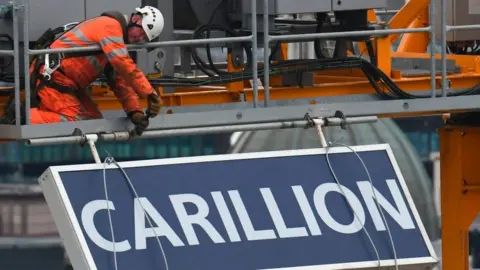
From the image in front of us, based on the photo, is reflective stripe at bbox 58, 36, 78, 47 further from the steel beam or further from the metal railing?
the steel beam

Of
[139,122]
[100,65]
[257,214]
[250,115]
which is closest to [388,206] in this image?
[257,214]

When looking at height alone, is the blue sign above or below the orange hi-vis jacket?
below

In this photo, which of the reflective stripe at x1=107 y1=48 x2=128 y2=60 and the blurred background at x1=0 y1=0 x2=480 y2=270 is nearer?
the reflective stripe at x1=107 y1=48 x2=128 y2=60

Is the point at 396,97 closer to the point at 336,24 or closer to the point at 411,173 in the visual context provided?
the point at 336,24

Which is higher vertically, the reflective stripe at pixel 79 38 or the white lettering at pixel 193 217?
the reflective stripe at pixel 79 38

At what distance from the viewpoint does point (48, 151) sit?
963 inches

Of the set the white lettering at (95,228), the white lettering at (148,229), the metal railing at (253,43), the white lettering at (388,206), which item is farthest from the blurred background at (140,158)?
the white lettering at (95,228)

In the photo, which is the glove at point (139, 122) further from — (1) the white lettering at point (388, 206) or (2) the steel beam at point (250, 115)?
(1) the white lettering at point (388, 206)

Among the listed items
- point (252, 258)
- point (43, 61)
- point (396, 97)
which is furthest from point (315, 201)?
point (43, 61)

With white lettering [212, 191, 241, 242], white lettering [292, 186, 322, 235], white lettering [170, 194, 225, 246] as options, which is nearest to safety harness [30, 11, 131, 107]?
white lettering [170, 194, 225, 246]

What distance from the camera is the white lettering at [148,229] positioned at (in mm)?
10039

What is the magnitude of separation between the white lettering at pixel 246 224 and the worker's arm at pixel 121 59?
1.04 metres

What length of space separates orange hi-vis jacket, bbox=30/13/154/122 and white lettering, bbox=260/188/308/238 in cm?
120

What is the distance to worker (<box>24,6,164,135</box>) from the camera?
1041cm
